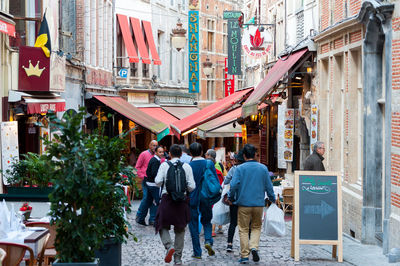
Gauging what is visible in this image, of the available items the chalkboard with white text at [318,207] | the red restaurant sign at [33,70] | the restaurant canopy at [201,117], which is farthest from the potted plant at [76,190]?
the restaurant canopy at [201,117]

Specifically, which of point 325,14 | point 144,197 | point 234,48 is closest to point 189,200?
point 144,197

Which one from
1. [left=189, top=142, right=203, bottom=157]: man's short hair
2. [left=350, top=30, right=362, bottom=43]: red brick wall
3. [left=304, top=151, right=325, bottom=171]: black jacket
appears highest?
[left=350, top=30, right=362, bottom=43]: red brick wall

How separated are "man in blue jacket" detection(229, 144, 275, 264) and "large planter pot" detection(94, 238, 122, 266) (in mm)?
2618

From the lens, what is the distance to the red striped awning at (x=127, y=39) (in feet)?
102

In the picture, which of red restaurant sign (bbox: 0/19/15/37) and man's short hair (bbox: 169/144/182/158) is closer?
man's short hair (bbox: 169/144/182/158)

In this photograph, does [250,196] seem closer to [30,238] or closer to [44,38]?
[30,238]

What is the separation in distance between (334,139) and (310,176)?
15.3ft

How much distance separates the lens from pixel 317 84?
17.3 m

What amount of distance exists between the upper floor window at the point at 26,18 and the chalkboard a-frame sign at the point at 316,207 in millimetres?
9122

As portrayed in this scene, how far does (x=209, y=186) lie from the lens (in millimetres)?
11711

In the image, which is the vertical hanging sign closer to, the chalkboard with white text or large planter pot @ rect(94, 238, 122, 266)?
the chalkboard with white text

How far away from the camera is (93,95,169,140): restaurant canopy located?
84.6ft

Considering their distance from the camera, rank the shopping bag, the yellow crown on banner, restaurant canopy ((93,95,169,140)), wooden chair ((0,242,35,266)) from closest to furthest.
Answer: wooden chair ((0,242,35,266)) → the shopping bag → the yellow crown on banner → restaurant canopy ((93,95,169,140))

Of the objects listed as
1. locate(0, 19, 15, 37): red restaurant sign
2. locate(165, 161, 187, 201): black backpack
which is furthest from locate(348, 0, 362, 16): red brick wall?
locate(0, 19, 15, 37): red restaurant sign
